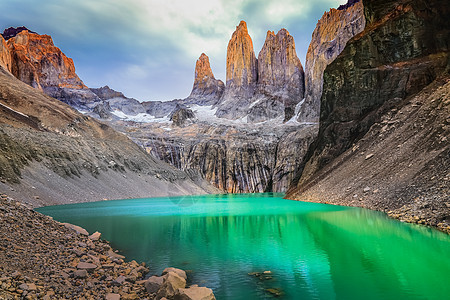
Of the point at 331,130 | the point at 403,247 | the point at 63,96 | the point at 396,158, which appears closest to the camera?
the point at 403,247

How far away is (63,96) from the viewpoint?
5310 inches

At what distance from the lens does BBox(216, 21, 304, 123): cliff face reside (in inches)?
4338

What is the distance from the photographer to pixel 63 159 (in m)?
39.9

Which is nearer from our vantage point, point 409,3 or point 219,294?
point 219,294

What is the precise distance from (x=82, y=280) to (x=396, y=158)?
83.0ft

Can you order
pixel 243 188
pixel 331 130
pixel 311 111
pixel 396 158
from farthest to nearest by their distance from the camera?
pixel 311 111, pixel 243 188, pixel 331 130, pixel 396 158

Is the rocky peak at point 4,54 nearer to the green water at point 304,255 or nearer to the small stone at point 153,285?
the green water at point 304,255

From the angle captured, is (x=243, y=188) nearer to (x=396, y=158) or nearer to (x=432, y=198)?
(x=396, y=158)

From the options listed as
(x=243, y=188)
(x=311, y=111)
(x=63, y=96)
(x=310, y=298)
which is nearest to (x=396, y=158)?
(x=310, y=298)

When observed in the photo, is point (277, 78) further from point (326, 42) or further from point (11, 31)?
point (11, 31)

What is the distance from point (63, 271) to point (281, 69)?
384ft

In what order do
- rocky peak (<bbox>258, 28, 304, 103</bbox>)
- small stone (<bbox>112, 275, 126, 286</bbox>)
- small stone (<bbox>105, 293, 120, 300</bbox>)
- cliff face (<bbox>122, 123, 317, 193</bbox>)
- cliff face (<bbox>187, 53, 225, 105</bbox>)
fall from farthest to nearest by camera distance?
1. cliff face (<bbox>187, 53, 225, 105</bbox>)
2. rocky peak (<bbox>258, 28, 304, 103</bbox>)
3. cliff face (<bbox>122, 123, 317, 193</bbox>)
4. small stone (<bbox>112, 275, 126, 286</bbox>)
5. small stone (<bbox>105, 293, 120, 300</bbox>)

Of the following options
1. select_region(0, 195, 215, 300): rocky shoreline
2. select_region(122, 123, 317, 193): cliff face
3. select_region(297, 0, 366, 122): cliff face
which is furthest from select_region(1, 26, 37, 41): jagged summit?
select_region(0, 195, 215, 300): rocky shoreline

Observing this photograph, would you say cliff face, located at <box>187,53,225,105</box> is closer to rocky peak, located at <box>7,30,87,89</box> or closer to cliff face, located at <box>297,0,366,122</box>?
rocky peak, located at <box>7,30,87,89</box>
